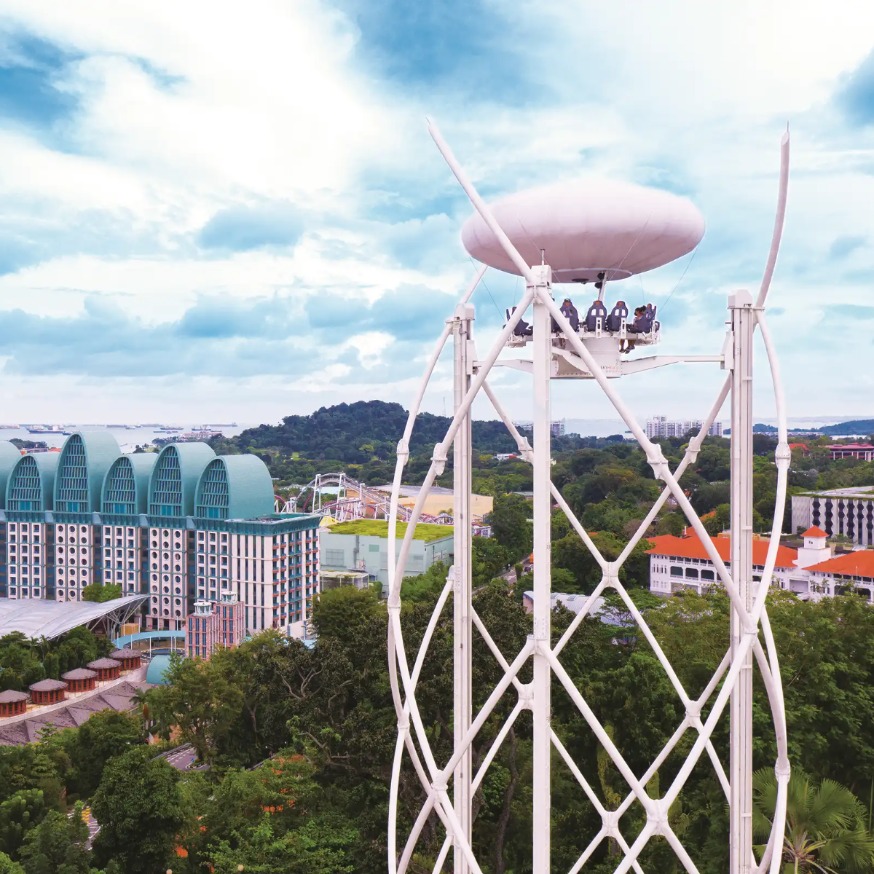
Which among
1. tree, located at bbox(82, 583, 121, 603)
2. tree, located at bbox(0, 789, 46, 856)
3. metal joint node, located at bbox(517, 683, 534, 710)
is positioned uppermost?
metal joint node, located at bbox(517, 683, 534, 710)

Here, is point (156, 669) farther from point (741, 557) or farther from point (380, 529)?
point (741, 557)

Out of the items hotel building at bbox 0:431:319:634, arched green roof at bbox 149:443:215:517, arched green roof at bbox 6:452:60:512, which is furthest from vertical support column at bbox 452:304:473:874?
arched green roof at bbox 6:452:60:512

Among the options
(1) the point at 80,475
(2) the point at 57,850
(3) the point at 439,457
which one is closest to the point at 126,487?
(1) the point at 80,475

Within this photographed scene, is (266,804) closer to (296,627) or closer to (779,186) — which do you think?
(779,186)

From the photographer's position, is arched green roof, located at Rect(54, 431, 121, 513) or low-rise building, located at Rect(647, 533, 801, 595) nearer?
low-rise building, located at Rect(647, 533, 801, 595)

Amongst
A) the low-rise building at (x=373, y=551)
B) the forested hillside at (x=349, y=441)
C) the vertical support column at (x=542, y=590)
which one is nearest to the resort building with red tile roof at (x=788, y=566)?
the low-rise building at (x=373, y=551)

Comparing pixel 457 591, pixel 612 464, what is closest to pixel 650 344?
pixel 457 591

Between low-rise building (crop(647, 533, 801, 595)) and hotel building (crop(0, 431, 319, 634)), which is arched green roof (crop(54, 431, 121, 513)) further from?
low-rise building (crop(647, 533, 801, 595))

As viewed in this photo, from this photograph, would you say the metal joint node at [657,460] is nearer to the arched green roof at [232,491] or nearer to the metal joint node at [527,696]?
the metal joint node at [527,696]
